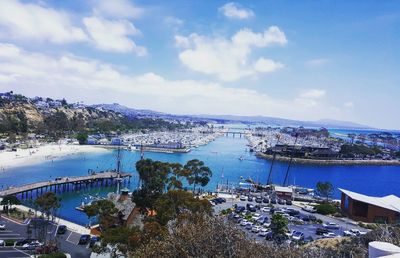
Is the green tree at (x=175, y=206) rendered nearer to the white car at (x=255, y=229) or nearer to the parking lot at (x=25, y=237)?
the parking lot at (x=25, y=237)

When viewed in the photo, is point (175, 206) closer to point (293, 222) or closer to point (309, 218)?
point (293, 222)

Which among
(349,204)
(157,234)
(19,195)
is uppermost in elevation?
(157,234)

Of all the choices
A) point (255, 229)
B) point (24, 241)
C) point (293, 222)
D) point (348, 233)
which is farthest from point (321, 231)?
point (24, 241)

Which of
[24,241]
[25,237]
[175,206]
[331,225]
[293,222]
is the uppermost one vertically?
[175,206]

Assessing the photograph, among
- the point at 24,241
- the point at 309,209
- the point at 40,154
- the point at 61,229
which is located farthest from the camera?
the point at 40,154

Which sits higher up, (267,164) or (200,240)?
(200,240)

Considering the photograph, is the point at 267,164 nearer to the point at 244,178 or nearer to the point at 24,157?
the point at 244,178

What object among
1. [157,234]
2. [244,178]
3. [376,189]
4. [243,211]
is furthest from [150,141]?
[157,234]
